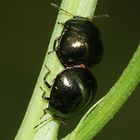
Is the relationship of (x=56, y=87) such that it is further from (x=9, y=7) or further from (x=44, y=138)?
(x=9, y=7)

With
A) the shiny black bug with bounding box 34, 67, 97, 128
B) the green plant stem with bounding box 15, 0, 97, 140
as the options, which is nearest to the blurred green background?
the shiny black bug with bounding box 34, 67, 97, 128

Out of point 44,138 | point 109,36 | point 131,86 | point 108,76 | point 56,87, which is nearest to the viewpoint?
point 131,86

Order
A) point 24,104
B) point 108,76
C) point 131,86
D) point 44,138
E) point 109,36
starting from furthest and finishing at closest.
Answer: point 109,36
point 108,76
point 24,104
point 44,138
point 131,86

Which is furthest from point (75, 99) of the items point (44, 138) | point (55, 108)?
point (44, 138)

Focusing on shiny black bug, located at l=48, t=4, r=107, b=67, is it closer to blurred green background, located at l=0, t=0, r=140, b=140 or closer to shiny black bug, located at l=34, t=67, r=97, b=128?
shiny black bug, located at l=34, t=67, r=97, b=128

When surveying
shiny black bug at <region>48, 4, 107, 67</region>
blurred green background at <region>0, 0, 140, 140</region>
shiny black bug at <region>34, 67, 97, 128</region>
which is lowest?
blurred green background at <region>0, 0, 140, 140</region>

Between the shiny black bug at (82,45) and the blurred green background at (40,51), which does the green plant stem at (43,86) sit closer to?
the shiny black bug at (82,45)
